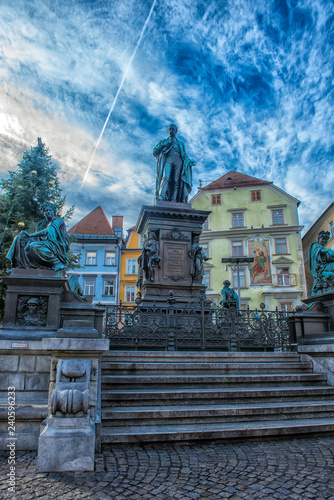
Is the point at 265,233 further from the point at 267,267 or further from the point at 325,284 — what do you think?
the point at 325,284

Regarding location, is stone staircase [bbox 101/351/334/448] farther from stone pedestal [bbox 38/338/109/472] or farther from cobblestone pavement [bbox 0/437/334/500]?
stone pedestal [bbox 38/338/109/472]

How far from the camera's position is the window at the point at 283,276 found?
117ft

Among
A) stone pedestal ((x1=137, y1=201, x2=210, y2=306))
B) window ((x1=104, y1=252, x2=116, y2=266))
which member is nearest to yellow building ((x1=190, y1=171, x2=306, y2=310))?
window ((x1=104, y1=252, x2=116, y2=266))

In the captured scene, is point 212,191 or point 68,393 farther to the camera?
point 212,191

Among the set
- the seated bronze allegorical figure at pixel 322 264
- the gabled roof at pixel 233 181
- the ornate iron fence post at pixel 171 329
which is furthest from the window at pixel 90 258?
the seated bronze allegorical figure at pixel 322 264

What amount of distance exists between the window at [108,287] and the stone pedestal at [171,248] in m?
29.0

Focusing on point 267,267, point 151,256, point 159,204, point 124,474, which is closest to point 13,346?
point 124,474

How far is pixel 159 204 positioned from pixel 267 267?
86.7 ft

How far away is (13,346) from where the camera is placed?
210 inches

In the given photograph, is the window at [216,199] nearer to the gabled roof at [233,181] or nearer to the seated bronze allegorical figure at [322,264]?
the gabled roof at [233,181]

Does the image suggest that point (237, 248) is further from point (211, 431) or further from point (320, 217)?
point (211, 431)

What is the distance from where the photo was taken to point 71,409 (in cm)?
427

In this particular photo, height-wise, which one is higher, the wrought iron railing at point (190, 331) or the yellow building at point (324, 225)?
the yellow building at point (324, 225)

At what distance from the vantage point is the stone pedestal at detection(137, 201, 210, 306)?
1087cm
